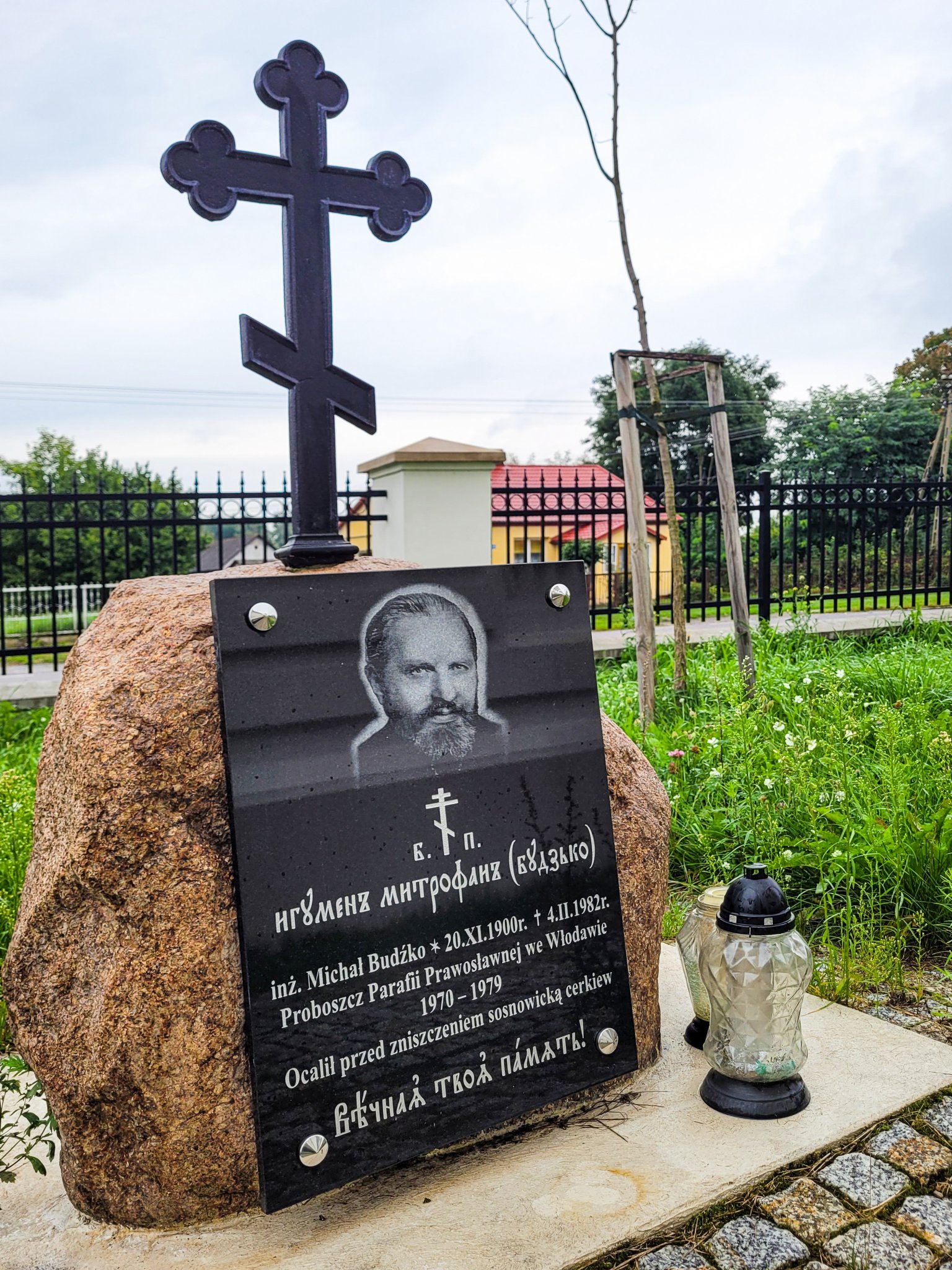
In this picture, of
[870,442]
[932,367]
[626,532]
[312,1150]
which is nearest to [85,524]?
[626,532]

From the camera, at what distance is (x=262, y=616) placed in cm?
197

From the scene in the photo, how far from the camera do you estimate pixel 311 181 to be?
2.40 metres

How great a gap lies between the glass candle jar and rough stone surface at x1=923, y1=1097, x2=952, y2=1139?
0.54 meters

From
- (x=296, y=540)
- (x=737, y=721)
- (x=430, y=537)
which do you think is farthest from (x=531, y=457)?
(x=296, y=540)

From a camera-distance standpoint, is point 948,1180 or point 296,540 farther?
point 296,540

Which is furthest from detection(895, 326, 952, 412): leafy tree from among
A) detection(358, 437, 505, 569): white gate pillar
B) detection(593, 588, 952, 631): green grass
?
detection(358, 437, 505, 569): white gate pillar

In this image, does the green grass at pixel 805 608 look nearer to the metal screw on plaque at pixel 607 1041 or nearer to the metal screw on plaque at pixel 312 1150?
the metal screw on plaque at pixel 607 1041

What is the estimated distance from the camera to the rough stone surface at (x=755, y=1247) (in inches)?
73.2

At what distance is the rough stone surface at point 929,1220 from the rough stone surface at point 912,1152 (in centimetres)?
6

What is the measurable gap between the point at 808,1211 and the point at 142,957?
1.44m

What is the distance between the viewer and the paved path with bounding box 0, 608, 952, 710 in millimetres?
6996

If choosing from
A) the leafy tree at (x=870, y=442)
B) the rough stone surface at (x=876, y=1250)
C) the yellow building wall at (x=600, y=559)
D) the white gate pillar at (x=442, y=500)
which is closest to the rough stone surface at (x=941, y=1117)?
the rough stone surface at (x=876, y=1250)

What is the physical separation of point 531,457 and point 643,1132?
3400cm

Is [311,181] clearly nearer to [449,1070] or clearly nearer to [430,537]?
[449,1070]
